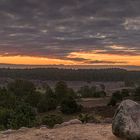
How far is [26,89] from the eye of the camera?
8231 cm

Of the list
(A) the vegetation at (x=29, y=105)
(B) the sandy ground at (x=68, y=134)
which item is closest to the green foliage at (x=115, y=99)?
→ (A) the vegetation at (x=29, y=105)

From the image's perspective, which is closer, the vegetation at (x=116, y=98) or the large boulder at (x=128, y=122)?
the large boulder at (x=128, y=122)

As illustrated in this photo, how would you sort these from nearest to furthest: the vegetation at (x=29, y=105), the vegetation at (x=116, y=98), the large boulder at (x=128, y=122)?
the large boulder at (x=128, y=122) → the vegetation at (x=29, y=105) → the vegetation at (x=116, y=98)

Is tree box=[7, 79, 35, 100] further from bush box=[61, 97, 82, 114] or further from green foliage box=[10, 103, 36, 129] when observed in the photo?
green foliage box=[10, 103, 36, 129]

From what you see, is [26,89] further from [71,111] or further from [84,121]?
[84,121]

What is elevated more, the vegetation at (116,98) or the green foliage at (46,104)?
the vegetation at (116,98)

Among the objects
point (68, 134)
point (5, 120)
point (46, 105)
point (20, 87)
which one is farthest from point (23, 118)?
point (20, 87)

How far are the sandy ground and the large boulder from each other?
1.87 feet

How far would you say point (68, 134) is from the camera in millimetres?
16234

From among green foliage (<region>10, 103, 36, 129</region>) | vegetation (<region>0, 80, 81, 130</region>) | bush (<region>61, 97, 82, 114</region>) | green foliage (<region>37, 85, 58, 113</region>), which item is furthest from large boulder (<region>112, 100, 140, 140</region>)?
green foliage (<region>37, 85, 58, 113</region>)

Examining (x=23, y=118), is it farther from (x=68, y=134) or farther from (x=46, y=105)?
(x=46, y=105)

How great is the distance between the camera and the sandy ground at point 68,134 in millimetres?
15797

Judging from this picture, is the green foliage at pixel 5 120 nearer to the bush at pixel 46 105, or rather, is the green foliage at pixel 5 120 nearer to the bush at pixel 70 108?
the bush at pixel 70 108

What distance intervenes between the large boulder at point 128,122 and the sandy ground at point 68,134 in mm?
570
